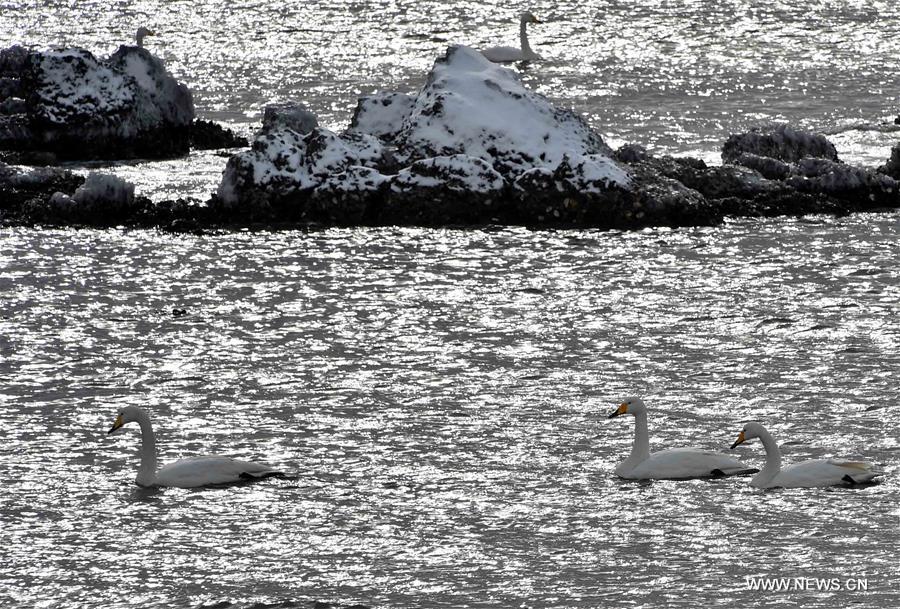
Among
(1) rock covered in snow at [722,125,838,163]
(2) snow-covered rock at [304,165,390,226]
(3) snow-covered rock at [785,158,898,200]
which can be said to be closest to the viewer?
(2) snow-covered rock at [304,165,390,226]

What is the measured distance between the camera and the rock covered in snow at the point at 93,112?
30844mm

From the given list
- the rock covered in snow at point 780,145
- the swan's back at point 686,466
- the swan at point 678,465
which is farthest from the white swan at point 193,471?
the rock covered in snow at point 780,145

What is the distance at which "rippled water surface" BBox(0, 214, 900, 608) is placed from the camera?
13.4 metres

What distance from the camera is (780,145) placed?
93.9 feet

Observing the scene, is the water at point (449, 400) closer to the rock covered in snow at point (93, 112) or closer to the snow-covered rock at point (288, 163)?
the snow-covered rock at point (288, 163)

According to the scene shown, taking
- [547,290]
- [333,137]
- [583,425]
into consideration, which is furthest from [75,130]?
[583,425]

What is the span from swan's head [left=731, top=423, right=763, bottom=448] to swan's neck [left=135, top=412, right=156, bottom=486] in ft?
17.8

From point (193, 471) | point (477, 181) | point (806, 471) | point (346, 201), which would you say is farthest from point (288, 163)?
point (806, 471)

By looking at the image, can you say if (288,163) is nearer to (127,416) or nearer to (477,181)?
(477,181)

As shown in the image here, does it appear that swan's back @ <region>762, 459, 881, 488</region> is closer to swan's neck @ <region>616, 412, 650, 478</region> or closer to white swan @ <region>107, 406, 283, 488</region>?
swan's neck @ <region>616, 412, 650, 478</region>

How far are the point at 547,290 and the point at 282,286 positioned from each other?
11.8 ft

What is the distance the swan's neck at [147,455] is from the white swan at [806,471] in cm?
542

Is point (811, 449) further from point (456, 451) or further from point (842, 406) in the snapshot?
point (456, 451)

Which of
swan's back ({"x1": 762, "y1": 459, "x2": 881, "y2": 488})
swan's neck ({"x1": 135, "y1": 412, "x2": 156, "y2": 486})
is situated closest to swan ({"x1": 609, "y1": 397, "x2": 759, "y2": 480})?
swan's back ({"x1": 762, "y1": 459, "x2": 881, "y2": 488})
